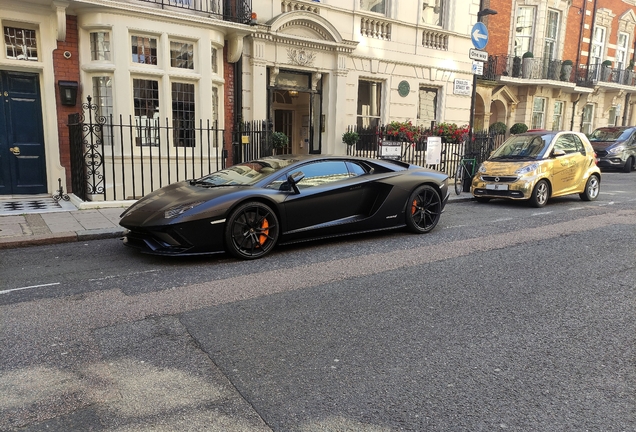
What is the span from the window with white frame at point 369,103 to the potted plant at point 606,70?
17961 mm

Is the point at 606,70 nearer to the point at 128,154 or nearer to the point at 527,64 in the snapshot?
the point at 527,64

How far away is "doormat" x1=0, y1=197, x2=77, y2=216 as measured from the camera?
348 inches

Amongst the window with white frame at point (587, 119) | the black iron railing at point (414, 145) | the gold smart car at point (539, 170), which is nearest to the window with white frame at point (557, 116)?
the window with white frame at point (587, 119)

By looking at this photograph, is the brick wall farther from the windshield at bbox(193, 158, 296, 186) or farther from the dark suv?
the dark suv

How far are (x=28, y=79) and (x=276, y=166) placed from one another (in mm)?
6747

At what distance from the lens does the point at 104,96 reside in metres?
10.4

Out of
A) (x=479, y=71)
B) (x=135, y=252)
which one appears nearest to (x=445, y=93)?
(x=479, y=71)

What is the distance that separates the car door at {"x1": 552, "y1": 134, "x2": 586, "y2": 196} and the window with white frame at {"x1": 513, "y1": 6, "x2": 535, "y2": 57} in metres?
13.6

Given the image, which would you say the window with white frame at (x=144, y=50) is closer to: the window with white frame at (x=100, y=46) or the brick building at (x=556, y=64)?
the window with white frame at (x=100, y=46)

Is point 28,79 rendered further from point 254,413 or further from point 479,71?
point 479,71

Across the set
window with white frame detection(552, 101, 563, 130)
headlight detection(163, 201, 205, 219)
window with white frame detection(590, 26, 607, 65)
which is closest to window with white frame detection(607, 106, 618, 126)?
window with white frame detection(590, 26, 607, 65)

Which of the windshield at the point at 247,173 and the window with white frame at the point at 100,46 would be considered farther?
the window with white frame at the point at 100,46

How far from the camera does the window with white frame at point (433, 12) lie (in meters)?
16.3

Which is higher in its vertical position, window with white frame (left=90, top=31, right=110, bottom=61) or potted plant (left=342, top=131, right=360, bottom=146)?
window with white frame (left=90, top=31, right=110, bottom=61)
